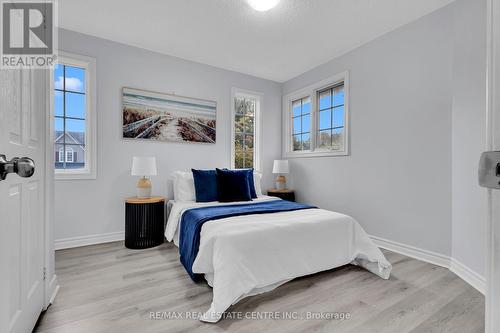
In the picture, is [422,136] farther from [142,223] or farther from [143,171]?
[142,223]

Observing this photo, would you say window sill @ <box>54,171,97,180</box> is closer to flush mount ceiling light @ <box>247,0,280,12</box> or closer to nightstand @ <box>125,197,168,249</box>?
nightstand @ <box>125,197,168,249</box>

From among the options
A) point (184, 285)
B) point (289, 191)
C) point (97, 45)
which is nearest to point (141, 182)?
point (184, 285)

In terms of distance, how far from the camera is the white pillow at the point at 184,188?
3270 mm

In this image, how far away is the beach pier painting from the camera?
3393 mm

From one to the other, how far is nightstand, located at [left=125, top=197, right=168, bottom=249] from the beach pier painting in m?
1.00

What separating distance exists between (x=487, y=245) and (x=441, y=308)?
1831 millimetres

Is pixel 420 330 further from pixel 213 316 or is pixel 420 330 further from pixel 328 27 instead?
pixel 328 27

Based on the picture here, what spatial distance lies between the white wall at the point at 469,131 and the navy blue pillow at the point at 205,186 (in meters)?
2.63

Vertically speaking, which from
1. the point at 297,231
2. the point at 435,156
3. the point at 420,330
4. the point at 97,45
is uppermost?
the point at 97,45

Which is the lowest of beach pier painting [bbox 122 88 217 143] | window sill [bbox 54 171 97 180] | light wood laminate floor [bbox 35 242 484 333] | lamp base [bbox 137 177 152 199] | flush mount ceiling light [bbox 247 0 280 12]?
light wood laminate floor [bbox 35 242 484 333]

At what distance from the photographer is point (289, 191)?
4234mm

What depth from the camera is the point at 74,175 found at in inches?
119

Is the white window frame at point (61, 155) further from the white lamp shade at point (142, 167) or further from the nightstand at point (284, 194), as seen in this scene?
the nightstand at point (284, 194)

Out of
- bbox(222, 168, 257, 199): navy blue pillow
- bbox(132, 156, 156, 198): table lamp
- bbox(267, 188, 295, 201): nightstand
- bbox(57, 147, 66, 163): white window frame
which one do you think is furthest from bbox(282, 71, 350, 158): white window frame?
bbox(57, 147, 66, 163): white window frame
